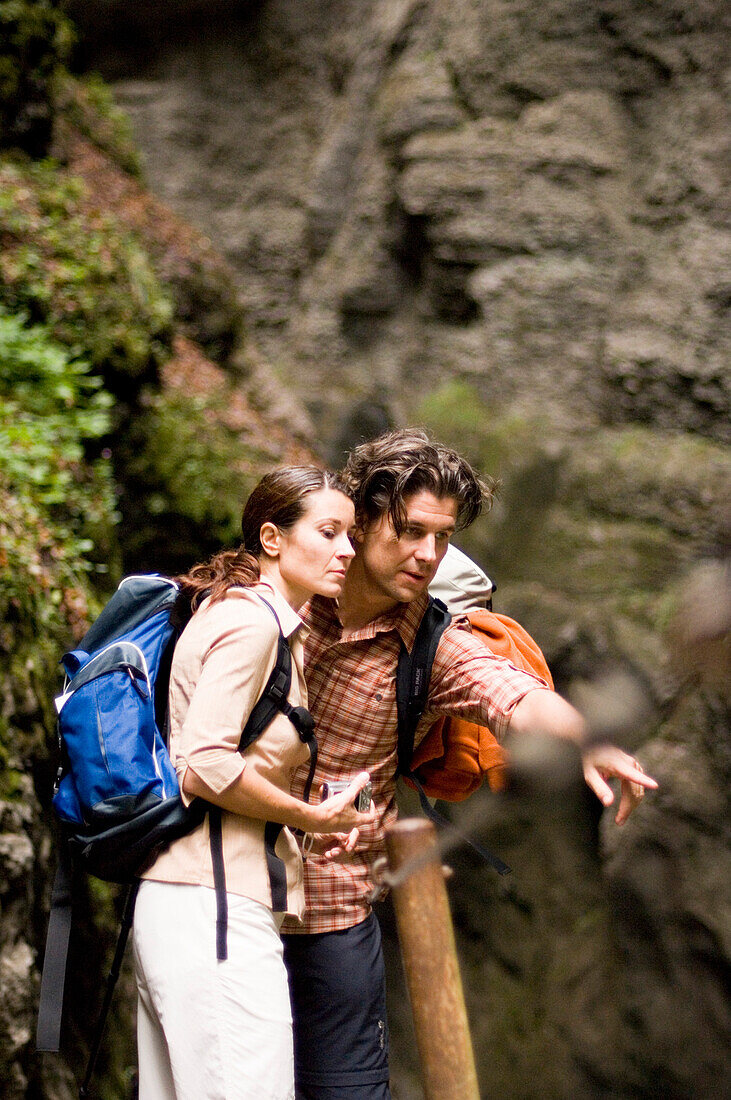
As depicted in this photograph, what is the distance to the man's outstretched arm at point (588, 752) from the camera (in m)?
1.86

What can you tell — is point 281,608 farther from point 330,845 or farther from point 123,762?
point 330,845

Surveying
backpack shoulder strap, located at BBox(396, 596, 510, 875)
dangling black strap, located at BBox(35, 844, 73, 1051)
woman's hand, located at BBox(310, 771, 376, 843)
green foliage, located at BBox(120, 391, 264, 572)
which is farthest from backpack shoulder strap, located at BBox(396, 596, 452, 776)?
green foliage, located at BBox(120, 391, 264, 572)

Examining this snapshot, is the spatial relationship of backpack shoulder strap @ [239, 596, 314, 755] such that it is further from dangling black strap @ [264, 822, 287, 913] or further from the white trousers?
the white trousers

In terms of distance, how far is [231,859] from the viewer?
76.2 inches

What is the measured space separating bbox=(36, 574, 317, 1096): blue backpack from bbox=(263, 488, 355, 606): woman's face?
0.13 m

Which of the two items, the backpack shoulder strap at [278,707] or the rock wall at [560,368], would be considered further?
the rock wall at [560,368]

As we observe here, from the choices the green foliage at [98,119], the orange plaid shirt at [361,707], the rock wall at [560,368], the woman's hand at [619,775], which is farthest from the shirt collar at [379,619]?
the green foliage at [98,119]

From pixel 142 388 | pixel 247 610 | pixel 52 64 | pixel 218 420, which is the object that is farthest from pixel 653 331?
pixel 247 610

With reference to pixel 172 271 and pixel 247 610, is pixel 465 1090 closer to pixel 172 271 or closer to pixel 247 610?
pixel 247 610

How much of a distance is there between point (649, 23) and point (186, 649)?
28.4ft

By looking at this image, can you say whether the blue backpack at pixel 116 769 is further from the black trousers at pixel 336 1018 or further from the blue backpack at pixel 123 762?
the black trousers at pixel 336 1018

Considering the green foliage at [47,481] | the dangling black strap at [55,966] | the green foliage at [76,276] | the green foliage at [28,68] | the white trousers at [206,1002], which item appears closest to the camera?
the white trousers at [206,1002]

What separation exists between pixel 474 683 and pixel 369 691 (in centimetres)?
26

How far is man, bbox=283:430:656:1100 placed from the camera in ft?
7.23
